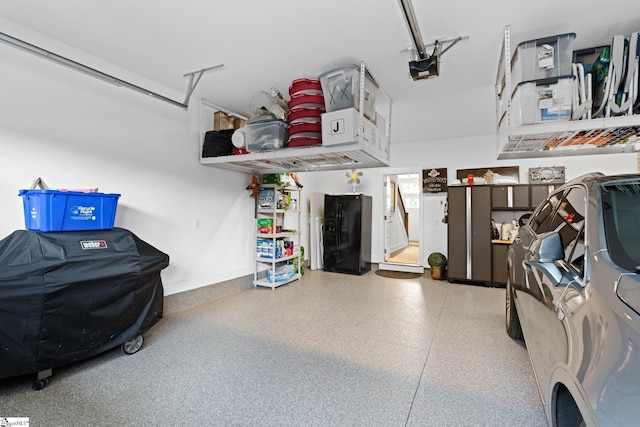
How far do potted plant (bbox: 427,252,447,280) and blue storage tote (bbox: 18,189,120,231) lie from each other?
15.8ft

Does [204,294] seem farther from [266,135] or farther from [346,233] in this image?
[346,233]

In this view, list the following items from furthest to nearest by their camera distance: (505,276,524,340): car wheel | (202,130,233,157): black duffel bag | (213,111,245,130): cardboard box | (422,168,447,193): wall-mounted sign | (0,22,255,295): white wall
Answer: (422,168,447,193): wall-mounted sign < (213,111,245,130): cardboard box < (202,130,233,157): black duffel bag < (505,276,524,340): car wheel < (0,22,255,295): white wall

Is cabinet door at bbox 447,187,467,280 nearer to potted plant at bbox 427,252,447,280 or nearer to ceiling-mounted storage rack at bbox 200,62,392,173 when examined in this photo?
potted plant at bbox 427,252,447,280

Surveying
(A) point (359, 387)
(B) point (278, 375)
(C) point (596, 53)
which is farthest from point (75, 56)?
(C) point (596, 53)

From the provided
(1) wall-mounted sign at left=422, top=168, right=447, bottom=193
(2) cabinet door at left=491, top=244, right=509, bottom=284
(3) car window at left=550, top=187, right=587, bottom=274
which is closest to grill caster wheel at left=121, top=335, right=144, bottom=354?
(3) car window at left=550, top=187, right=587, bottom=274

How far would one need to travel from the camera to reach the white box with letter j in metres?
2.56

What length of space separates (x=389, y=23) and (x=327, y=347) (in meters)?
2.70

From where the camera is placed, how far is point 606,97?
2.13m

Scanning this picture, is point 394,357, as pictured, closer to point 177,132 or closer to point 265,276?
point 265,276

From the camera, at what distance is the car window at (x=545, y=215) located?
1.94 metres

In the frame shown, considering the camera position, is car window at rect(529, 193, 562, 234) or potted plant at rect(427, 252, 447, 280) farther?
potted plant at rect(427, 252, 447, 280)

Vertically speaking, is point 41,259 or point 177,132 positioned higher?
point 177,132

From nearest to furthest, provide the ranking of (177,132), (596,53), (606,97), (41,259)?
(41,259) → (606,97) → (596,53) → (177,132)

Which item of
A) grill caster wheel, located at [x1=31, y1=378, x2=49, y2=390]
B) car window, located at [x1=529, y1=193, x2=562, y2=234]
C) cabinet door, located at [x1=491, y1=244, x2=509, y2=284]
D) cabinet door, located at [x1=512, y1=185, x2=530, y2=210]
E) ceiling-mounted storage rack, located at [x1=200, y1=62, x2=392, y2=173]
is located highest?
ceiling-mounted storage rack, located at [x1=200, y1=62, x2=392, y2=173]
